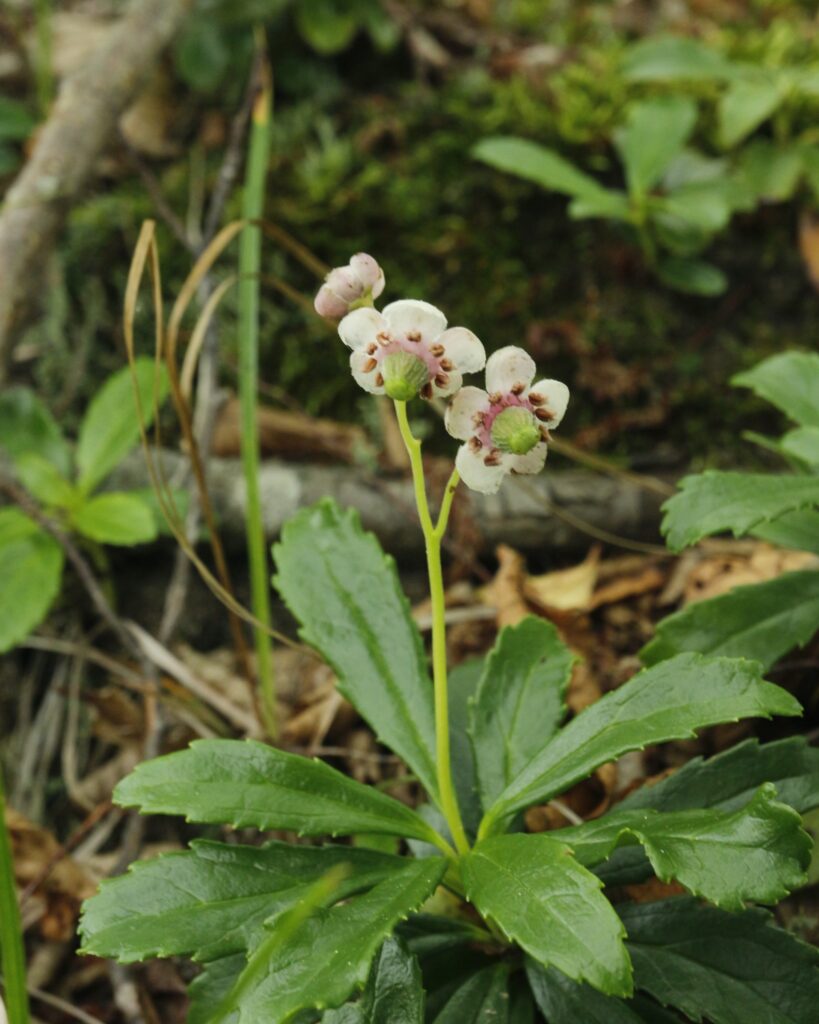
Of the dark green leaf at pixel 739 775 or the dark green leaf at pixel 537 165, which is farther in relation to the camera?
the dark green leaf at pixel 537 165

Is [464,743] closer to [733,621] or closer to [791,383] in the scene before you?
[733,621]

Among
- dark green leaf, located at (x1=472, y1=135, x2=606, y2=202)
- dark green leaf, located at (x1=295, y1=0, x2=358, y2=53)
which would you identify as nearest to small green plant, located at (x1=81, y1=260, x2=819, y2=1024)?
dark green leaf, located at (x1=472, y1=135, x2=606, y2=202)

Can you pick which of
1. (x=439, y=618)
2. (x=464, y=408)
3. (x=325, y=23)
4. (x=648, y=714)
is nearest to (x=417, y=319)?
(x=464, y=408)

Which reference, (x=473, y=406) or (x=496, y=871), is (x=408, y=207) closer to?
(x=473, y=406)

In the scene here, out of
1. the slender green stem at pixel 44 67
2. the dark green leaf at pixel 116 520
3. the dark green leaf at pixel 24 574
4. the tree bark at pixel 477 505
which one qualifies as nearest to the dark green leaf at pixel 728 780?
the tree bark at pixel 477 505

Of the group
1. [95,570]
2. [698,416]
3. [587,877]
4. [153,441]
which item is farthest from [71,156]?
[587,877]

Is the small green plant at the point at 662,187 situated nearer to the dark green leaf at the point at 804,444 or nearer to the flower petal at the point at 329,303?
the dark green leaf at the point at 804,444
